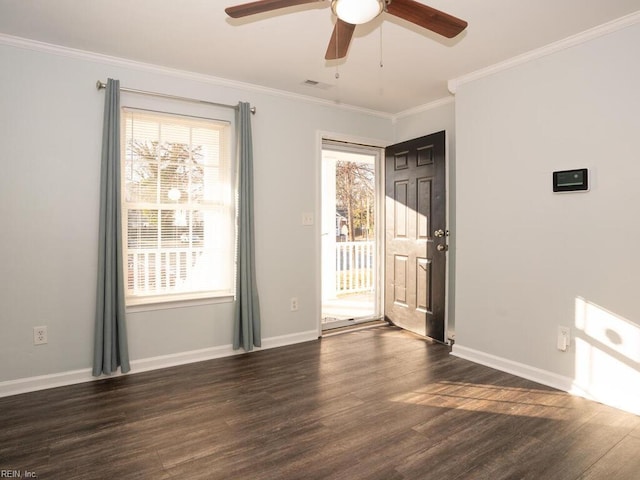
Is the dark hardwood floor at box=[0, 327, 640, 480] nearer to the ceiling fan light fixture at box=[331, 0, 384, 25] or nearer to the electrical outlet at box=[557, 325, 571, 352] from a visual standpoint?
the electrical outlet at box=[557, 325, 571, 352]

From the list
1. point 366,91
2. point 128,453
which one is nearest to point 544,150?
point 366,91

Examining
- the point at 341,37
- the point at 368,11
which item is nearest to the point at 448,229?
the point at 341,37

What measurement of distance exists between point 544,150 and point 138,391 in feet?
11.6

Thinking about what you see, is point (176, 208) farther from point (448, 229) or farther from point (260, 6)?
point (448, 229)

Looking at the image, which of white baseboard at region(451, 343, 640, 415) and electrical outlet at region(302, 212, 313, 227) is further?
electrical outlet at region(302, 212, 313, 227)

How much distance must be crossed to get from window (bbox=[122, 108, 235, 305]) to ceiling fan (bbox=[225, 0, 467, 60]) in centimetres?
188

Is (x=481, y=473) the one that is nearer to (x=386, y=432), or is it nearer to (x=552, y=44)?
(x=386, y=432)

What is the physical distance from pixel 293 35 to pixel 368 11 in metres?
1.32

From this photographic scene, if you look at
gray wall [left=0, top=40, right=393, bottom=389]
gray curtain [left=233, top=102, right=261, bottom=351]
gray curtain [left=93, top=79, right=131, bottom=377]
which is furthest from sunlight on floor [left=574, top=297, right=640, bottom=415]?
gray curtain [left=93, top=79, right=131, bottom=377]

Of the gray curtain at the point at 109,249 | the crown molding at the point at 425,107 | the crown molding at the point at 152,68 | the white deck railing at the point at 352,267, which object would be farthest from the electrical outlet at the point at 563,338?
the gray curtain at the point at 109,249

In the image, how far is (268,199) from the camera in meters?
3.87

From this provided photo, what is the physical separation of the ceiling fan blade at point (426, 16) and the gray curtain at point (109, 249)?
7.60ft

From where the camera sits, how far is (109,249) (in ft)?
9.92

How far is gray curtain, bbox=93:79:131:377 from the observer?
302 centimetres
